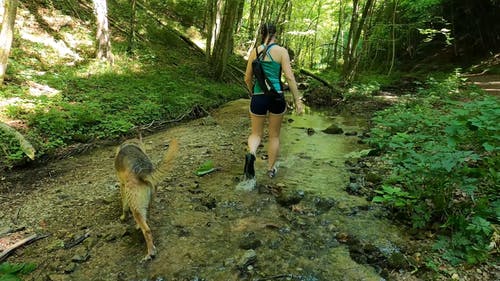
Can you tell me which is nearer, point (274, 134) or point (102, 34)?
point (274, 134)

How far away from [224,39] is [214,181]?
8771 mm

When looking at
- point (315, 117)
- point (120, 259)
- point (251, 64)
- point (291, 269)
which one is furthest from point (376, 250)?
point (315, 117)

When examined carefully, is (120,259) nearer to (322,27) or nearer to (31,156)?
(31,156)

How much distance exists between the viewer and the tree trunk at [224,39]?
480 inches

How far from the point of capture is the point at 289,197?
4496 mm

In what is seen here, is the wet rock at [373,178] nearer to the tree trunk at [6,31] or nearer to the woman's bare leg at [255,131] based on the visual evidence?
the woman's bare leg at [255,131]

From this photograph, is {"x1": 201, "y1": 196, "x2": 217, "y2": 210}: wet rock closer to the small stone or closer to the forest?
the forest

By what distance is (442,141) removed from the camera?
Result: 179 inches

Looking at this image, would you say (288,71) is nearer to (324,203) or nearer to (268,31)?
(268,31)

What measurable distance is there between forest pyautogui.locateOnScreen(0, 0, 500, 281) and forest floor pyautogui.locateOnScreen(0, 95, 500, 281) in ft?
0.06

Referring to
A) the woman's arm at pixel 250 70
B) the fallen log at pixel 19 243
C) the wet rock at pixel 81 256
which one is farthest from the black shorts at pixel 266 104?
the fallen log at pixel 19 243

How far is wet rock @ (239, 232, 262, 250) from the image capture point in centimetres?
348

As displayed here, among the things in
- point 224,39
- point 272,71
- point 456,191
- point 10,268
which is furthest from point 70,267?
point 224,39

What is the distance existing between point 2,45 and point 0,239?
17.4 feet
